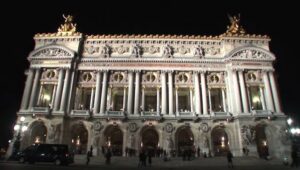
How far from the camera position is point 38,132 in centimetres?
4225

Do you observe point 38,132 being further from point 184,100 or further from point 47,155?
point 184,100

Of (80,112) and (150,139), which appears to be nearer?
(80,112)

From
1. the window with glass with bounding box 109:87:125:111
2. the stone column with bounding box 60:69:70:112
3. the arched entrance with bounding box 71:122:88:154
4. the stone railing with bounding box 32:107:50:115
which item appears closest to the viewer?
the stone railing with bounding box 32:107:50:115

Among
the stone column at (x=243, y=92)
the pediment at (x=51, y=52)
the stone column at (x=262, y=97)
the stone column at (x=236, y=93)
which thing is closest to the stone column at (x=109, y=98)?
the pediment at (x=51, y=52)

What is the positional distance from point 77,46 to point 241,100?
29.8 metres

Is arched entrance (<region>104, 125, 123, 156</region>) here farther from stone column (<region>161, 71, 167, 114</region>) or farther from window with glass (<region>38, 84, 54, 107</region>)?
window with glass (<region>38, 84, 54, 107</region>)

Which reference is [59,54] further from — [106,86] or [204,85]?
[204,85]

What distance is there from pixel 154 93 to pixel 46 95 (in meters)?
19.1

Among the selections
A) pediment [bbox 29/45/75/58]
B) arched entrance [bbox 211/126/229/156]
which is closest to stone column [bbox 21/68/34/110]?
pediment [bbox 29/45/75/58]

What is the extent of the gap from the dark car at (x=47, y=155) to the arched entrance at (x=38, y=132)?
640 inches

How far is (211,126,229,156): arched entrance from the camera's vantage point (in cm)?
4164

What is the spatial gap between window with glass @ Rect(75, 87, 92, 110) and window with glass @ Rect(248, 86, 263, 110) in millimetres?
28158

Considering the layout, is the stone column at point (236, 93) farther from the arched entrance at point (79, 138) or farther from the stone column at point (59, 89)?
the stone column at point (59, 89)

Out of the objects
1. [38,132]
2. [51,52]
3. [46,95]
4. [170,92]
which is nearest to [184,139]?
[170,92]
